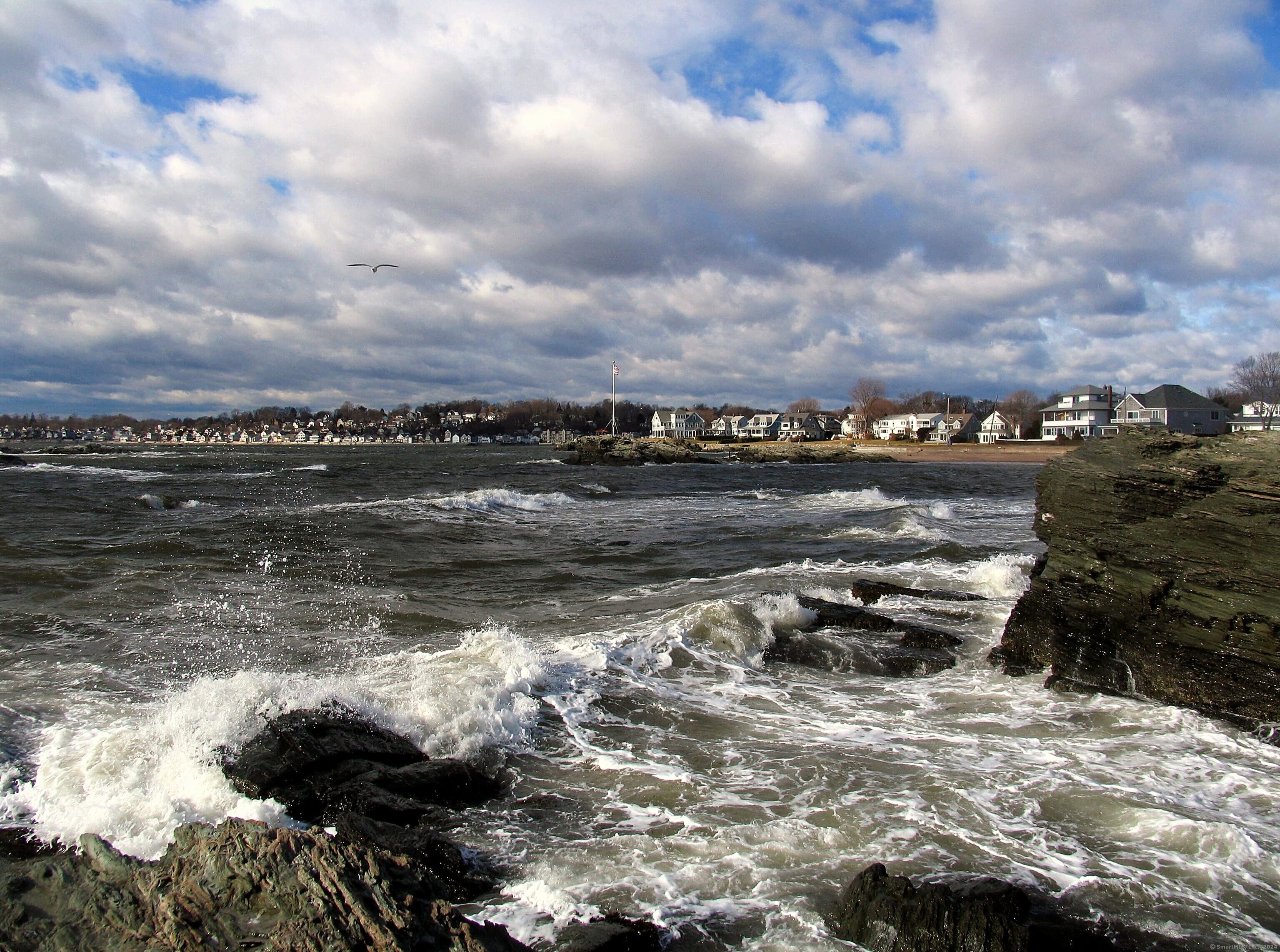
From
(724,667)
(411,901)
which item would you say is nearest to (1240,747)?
(724,667)

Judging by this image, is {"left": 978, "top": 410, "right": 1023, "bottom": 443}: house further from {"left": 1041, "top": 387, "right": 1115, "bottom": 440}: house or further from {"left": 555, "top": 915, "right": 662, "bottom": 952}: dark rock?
{"left": 555, "top": 915, "right": 662, "bottom": 952}: dark rock

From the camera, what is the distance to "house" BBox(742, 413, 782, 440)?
138 meters

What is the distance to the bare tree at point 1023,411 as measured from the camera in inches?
4151

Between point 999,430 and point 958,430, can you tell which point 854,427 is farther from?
Answer: point 999,430

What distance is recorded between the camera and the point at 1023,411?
371 ft

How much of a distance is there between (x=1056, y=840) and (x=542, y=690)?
16.1 ft

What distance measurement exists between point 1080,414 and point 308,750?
96.9m

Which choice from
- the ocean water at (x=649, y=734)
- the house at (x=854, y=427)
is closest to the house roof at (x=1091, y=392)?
the house at (x=854, y=427)

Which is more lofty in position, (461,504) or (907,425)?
(907,425)

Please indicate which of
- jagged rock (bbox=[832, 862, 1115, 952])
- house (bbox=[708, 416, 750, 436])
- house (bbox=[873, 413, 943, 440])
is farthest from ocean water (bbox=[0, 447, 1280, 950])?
house (bbox=[708, 416, 750, 436])

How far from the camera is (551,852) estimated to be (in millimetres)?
4688

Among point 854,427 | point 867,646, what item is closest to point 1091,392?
point 854,427

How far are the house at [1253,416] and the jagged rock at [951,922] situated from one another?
212ft

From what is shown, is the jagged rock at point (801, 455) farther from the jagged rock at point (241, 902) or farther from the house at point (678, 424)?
the jagged rock at point (241, 902)
